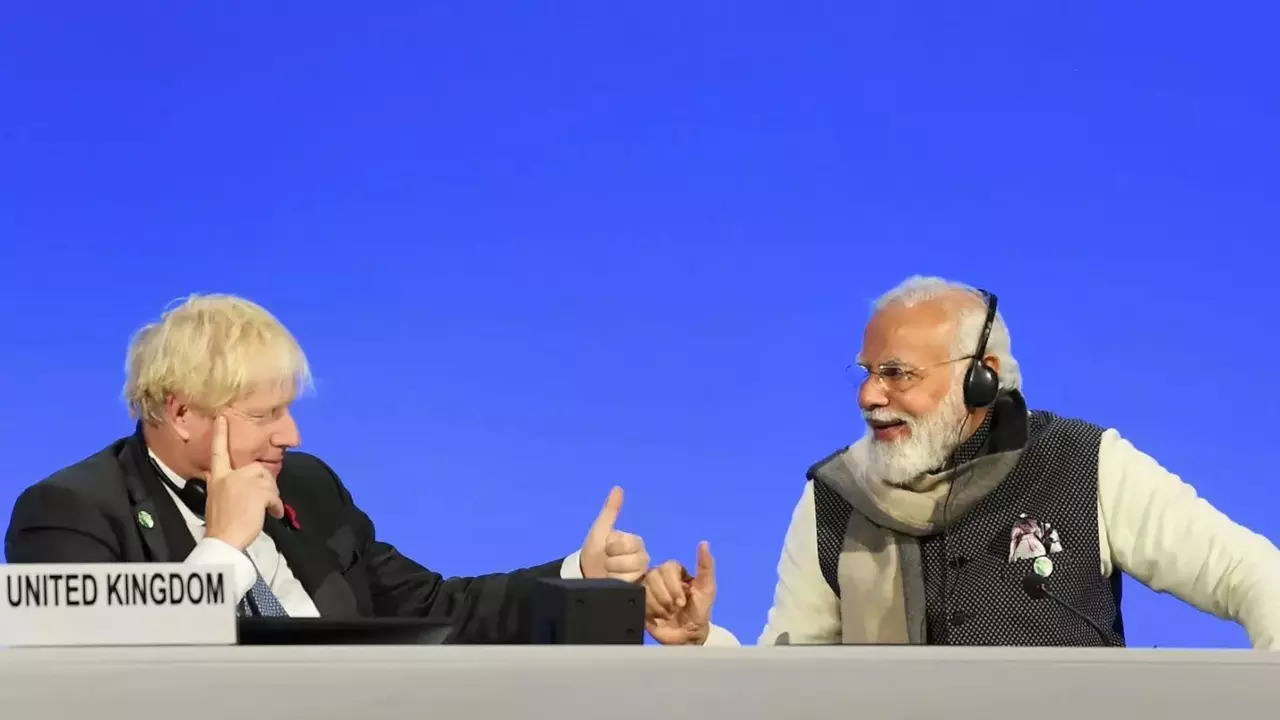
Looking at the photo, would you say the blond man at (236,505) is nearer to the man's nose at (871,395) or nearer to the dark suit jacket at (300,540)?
the dark suit jacket at (300,540)

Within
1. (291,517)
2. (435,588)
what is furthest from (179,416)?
(435,588)

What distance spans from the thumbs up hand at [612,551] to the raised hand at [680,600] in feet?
0.16

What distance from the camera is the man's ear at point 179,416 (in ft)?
6.97

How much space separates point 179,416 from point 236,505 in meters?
0.26

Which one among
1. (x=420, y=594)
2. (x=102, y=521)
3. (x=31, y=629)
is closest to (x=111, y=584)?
(x=31, y=629)

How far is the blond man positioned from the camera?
6.40ft

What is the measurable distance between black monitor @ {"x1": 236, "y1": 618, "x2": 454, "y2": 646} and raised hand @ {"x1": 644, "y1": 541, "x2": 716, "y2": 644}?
3.06 ft

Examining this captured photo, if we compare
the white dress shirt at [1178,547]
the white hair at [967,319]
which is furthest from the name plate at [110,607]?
the white hair at [967,319]

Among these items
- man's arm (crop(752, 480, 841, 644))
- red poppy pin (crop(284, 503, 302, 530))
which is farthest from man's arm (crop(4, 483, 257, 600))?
man's arm (crop(752, 480, 841, 644))

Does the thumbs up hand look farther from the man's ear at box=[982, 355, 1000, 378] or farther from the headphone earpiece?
the man's ear at box=[982, 355, 1000, 378]

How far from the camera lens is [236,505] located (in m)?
1.93

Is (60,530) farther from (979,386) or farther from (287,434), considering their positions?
(979,386)

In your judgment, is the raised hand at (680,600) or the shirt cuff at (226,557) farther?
the raised hand at (680,600)

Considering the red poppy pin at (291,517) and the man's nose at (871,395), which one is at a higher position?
the man's nose at (871,395)
